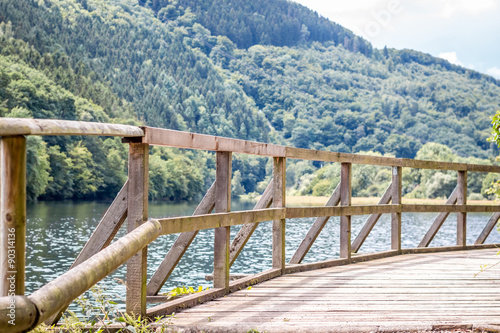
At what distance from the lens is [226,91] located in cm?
14512

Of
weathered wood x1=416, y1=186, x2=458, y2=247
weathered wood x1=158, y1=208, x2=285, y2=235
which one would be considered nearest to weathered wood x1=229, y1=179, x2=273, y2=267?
weathered wood x1=158, y1=208, x2=285, y2=235

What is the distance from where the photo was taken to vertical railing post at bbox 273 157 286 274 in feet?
16.8

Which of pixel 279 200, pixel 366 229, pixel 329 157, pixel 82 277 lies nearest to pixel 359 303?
pixel 279 200

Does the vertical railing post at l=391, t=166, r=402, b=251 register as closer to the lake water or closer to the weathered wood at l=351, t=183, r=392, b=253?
the weathered wood at l=351, t=183, r=392, b=253

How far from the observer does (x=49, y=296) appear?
1.48 meters

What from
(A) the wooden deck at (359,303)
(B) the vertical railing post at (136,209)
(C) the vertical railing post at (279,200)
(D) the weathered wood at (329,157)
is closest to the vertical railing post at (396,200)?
(D) the weathered wood at (329,157)

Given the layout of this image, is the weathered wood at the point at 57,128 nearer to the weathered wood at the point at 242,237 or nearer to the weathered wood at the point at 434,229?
the weathered wood at the point at 242,237

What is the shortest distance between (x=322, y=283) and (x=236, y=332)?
1.86 meters

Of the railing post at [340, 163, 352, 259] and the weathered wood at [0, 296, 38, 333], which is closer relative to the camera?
the weathered wood at [0, 296, 38, 333]

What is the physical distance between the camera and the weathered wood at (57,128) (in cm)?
162

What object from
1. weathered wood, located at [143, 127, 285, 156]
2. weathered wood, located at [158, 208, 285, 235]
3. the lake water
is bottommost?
the lake water

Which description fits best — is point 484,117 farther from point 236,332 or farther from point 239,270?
point 236,332

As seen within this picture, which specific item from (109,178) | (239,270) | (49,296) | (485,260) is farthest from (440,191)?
(49,296)

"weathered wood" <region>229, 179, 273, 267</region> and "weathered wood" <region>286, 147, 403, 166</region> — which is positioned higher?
"weathered wood" <region>286, 147, 403, 166</region>
